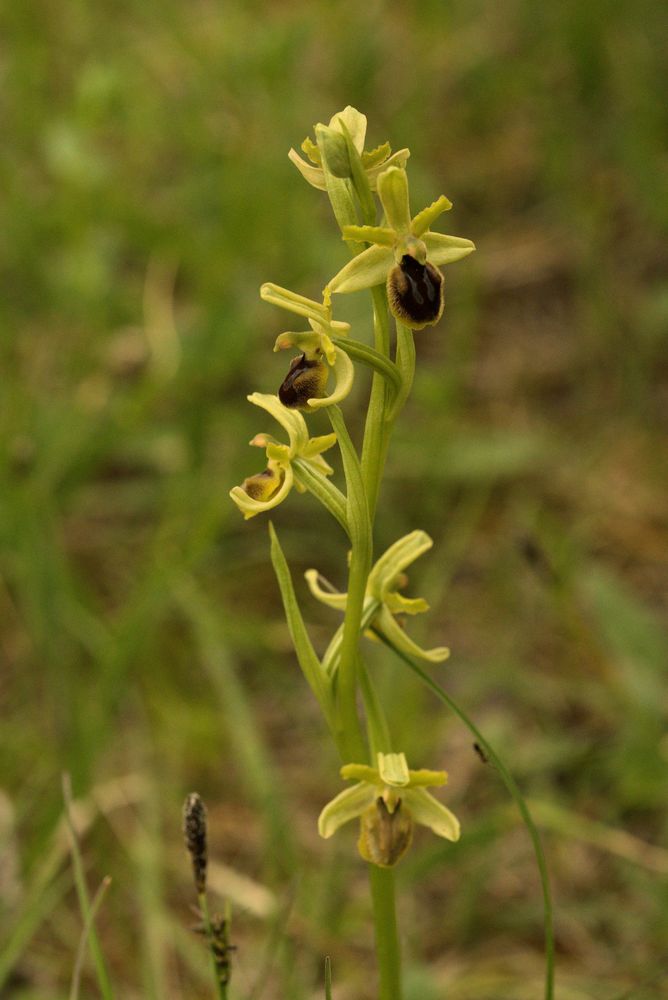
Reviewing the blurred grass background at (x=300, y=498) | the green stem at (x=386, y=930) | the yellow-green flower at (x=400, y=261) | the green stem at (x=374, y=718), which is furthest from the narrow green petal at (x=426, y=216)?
the blurred grass background at (x=300, y=498)

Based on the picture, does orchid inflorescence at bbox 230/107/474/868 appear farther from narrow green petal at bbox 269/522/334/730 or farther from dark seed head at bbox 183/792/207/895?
dark seed head at bbox 183/792/207/895

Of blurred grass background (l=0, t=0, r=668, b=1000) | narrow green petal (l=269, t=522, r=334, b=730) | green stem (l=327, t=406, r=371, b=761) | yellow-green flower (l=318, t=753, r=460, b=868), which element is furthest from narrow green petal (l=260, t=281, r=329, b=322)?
blurred grass background (l=0, t=0, r=668, b=1000)

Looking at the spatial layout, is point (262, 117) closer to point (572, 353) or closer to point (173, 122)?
point (173, 122)

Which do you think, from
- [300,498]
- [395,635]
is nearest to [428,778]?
[395,635]

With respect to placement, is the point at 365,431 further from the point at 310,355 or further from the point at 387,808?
the point at 387,808

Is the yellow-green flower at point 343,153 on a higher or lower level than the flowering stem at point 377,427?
higher

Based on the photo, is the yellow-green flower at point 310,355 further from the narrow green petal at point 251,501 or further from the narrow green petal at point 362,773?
the narrow green petal at point 362,773

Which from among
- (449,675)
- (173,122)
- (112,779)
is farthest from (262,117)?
(112,779)
